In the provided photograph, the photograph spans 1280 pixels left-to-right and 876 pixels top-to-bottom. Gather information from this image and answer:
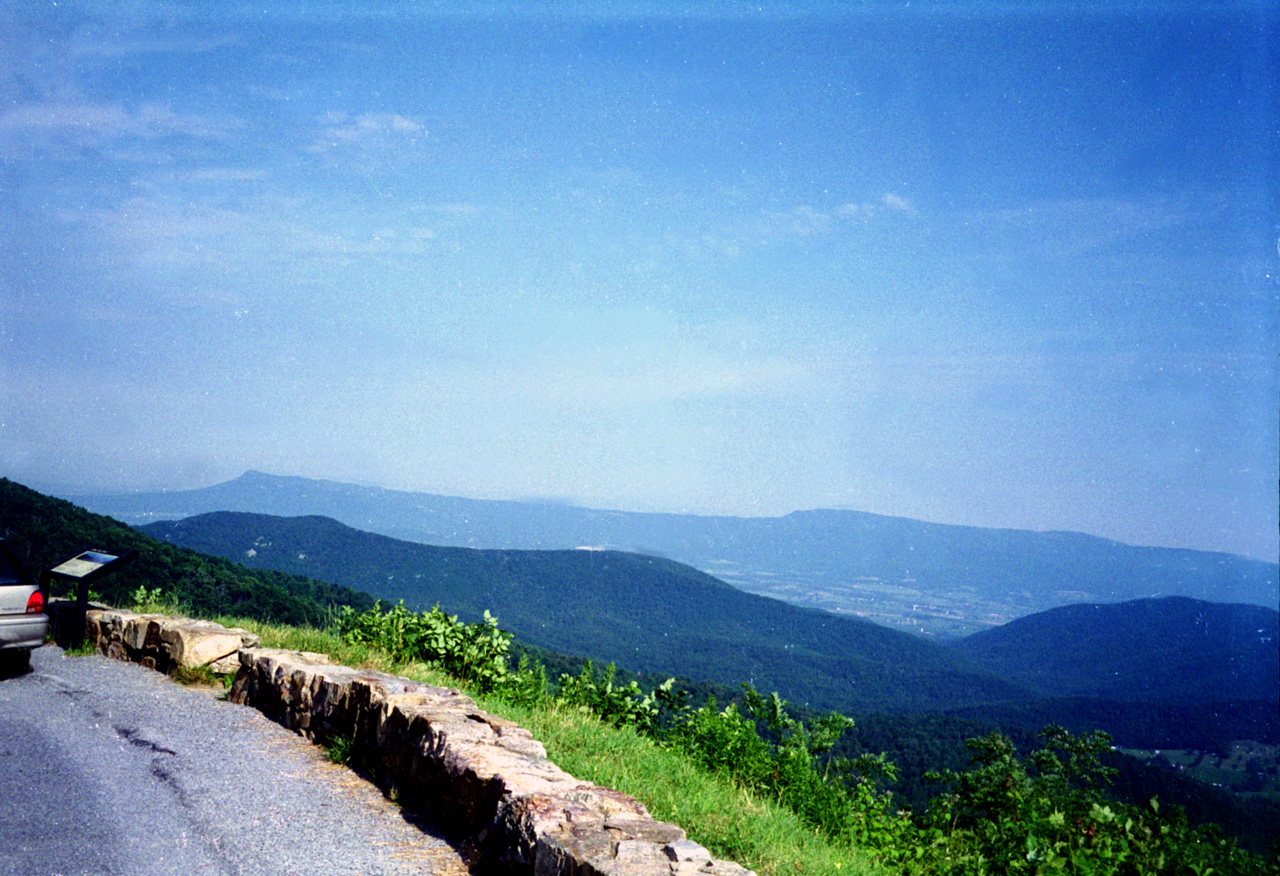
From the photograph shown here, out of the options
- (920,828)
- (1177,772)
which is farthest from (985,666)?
(920,828)

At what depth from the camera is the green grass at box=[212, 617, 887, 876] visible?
477 cm

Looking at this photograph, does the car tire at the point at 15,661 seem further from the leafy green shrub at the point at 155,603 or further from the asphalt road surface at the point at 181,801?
the leafy green shrub at the point at 155,603

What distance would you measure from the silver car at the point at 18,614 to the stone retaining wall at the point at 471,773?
225 cm

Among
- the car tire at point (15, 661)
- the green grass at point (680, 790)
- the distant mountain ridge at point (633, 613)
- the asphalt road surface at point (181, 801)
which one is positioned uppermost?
the green grass at point (680, 790)

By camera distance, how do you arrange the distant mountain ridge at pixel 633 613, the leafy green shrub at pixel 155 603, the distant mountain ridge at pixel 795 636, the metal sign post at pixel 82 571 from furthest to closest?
the distant mountain ridge at pixel 633 613
the distant mountain ridge at pixel 795 636
the leafy green shrub at pixel 155 603
the metal sign post at pixel 82 571

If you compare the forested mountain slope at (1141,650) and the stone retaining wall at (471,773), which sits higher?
the stone retaining wall at (471,773)

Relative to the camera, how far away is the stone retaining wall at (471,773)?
12.8 feet

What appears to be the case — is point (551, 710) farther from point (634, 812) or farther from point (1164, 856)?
point (1164, 856)

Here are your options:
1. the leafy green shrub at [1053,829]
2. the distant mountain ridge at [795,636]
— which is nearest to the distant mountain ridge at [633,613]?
the distant mountain ridge at [795,636]

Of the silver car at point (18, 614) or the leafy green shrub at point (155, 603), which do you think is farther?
the leafy green shrub at point (155, 603)

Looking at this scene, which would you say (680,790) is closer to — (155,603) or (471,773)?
(471,773)

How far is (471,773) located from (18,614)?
22.1 feet

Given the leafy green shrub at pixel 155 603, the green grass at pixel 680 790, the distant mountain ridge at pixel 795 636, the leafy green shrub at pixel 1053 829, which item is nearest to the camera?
the green grass at pixel 680 790

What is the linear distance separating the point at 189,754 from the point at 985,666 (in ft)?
542
